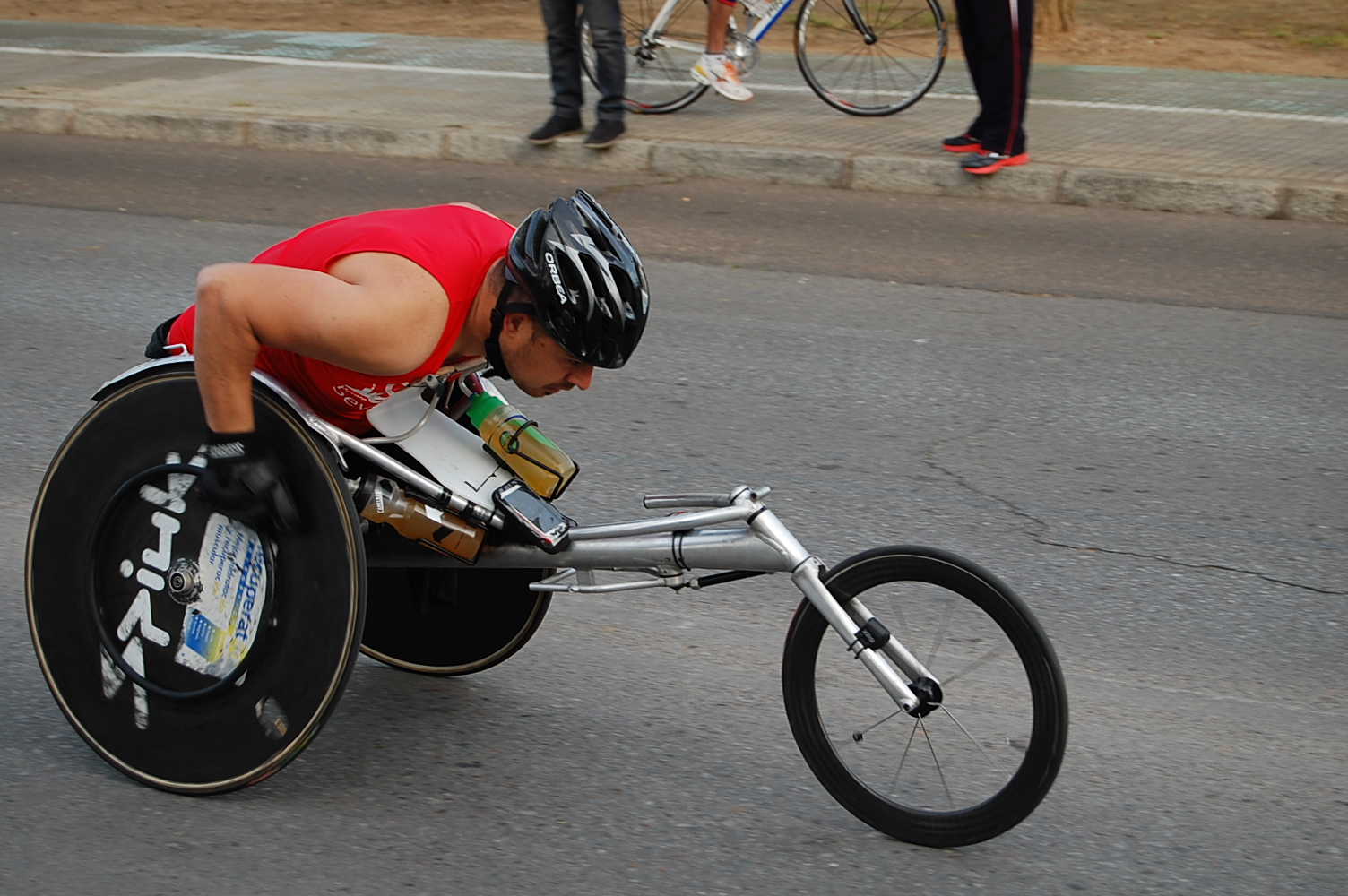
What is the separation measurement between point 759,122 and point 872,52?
1059 mm

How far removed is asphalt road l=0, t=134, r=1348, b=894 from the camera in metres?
2.78

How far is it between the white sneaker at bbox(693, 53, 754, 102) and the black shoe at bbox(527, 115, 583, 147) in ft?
3.79

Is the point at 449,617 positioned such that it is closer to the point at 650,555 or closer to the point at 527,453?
the point at 527,453

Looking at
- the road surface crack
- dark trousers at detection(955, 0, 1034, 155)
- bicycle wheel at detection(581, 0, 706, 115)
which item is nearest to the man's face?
the road surface crack

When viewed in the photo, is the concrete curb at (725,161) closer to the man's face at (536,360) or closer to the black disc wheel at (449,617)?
the black disc wheel at (449,617)

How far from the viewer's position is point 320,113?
33.0ft

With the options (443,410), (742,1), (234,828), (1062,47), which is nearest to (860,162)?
(742,1)

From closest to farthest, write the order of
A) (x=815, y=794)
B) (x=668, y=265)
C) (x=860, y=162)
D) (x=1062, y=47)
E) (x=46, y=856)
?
(x=46, y=856) < (x=815, y=794) < (x=668, y=265) < (x=860, y=162) < (x=1062, y=47)

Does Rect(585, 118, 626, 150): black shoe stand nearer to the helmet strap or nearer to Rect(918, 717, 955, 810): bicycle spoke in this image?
the helmet strap

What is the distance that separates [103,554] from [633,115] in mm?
7760

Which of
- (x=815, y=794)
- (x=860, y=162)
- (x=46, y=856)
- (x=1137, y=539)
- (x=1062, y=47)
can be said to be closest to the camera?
(x=46, y=856)

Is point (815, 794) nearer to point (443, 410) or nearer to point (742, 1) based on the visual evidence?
point (443, 410)

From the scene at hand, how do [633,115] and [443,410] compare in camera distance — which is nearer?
[443,410]

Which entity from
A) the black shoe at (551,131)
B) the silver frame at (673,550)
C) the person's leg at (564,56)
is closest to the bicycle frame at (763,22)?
the person's leg at (564,56)
